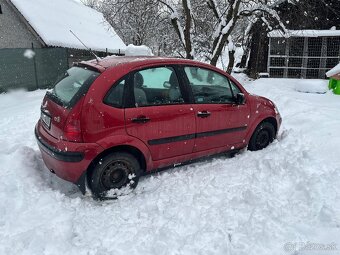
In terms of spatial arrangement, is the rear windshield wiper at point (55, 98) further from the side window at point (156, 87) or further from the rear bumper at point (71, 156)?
the side window at point (156, 87)

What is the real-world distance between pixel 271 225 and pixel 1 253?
2.57m

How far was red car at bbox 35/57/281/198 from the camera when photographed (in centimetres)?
351

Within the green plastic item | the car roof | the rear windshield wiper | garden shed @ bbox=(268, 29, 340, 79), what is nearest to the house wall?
garden shed @ bbox=(268, 29, 340, 79)

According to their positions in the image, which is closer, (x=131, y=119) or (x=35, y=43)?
(x=131, y=119)

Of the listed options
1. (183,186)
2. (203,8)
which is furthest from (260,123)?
(203,8)

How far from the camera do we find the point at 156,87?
3990mm

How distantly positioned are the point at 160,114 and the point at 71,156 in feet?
3.88

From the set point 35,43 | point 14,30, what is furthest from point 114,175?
point 14,30

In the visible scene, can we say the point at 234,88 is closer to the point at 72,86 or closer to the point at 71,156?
the point at 72,86

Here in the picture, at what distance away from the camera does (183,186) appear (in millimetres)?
4012

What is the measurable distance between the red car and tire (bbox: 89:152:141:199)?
1cm

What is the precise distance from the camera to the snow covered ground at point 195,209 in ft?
9.39

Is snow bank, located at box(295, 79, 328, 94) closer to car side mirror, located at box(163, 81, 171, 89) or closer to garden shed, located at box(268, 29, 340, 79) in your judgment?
garden shed, located at box(268, 29, 340, 79)

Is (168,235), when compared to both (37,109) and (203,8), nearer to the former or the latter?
(37,109)
